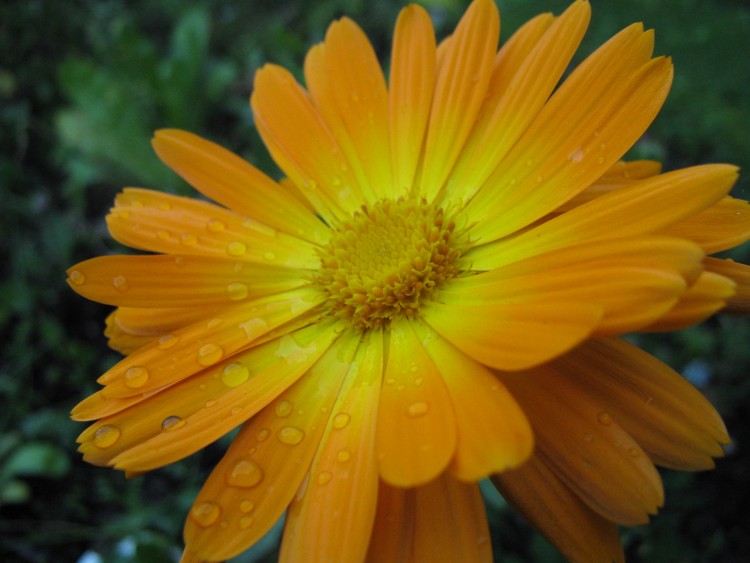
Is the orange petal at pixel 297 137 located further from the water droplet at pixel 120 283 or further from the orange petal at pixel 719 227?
the orange petal at pixel 719 227

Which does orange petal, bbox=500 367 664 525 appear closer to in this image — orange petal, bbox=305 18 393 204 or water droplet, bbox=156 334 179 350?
water droplet, bbox=156 334 179 350

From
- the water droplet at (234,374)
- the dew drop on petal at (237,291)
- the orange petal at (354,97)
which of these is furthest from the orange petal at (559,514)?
the orange petal at (354,97)

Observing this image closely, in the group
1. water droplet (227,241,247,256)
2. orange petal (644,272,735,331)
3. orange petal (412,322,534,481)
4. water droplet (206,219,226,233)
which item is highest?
water droplet (206,219,226,233)

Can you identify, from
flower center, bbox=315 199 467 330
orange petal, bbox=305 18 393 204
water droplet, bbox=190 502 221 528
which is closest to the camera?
water droplet, bbox=190 502 221 528

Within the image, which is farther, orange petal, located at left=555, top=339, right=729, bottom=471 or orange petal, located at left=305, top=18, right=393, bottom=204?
orange petal, located at left=305, top=18, right=393, bottom=204

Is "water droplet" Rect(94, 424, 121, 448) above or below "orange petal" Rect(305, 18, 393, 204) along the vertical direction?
below

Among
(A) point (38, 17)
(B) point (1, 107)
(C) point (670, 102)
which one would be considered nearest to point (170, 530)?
(C) point (670, 102)

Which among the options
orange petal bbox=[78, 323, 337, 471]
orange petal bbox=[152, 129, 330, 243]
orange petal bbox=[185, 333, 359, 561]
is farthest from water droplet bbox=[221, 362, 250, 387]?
orange petal bbox=[152, 129, 330, 243]
